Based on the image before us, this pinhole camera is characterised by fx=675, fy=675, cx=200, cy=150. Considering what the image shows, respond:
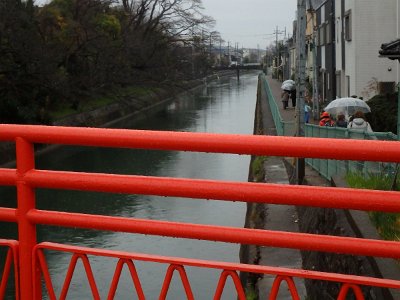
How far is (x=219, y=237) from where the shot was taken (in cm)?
215

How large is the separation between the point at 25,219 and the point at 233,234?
2.63ft

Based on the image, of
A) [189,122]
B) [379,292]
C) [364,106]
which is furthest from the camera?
[189,122]

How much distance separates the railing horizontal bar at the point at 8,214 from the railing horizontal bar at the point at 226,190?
0.55 feet

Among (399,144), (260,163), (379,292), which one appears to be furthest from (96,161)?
(399,144)

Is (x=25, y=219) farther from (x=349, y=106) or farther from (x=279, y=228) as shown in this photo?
(x=349, y=106)

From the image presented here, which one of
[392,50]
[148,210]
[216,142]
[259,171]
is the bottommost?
[148,210]

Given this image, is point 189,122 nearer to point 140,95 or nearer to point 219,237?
point 140,95

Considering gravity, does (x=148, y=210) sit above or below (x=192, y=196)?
below

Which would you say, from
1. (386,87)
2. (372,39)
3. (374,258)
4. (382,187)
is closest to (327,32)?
(372,39)

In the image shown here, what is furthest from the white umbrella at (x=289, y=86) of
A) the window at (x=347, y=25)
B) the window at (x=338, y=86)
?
the window at (x=347, y=25)

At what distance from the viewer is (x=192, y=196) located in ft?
7.04

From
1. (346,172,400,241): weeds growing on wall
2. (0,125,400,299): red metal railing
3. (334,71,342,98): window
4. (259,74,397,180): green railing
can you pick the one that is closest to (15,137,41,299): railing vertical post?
(0,125,400,299): red metal railing

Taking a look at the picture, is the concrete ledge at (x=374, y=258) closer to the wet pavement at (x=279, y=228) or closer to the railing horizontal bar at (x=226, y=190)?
the wet pavement at (x=279, y=228)

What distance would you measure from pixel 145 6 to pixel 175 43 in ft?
11.5
